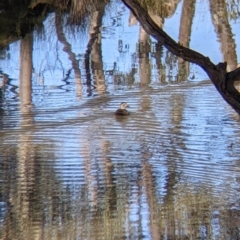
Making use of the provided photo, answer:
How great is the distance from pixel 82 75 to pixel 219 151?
5261 millimetres

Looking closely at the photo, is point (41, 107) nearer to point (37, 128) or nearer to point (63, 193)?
point (37, 128)

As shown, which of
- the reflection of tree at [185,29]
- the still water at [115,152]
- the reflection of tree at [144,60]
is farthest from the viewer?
the reflection of tree at [185,29]

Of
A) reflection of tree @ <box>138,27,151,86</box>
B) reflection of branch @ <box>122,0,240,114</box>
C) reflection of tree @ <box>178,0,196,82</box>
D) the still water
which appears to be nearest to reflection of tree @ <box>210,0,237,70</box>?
the still water

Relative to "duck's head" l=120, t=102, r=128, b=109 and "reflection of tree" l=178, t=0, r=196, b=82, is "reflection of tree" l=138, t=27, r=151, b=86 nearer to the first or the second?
"reflection of tree" l=178, t=0, r=196, b=82

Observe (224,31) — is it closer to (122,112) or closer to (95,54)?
(95,54)

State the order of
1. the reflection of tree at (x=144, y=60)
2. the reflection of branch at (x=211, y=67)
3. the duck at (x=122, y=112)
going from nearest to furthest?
1. the reflection of branch at (x=211, y=67)
2. the duck at (x=122, y=112)
3. the reflection of tree at (x=144, y=60)

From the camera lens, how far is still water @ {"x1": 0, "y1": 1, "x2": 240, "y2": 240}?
23.6 feet

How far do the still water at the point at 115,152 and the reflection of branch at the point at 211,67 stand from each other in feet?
4.88

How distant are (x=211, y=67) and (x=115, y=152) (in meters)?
3.83

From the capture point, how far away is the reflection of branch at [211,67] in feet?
19.2

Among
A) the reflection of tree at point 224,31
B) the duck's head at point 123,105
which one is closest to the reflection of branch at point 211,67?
the duck's head at point 123,105

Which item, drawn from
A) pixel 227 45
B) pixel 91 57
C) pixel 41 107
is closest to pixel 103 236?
pixel 41 107

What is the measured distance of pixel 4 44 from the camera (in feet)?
56.7

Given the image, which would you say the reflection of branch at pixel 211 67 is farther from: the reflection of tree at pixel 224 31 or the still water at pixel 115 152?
the reflection of tree at pixel 224 31
